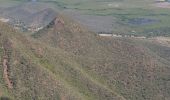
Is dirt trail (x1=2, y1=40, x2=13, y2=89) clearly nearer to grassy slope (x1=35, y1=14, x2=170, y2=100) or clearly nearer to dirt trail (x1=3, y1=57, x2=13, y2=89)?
dirt trail (x1=3, y1=57, x2=13, y2=89)

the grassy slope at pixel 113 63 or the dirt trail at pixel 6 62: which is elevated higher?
the dirt trail at pixel 6 62

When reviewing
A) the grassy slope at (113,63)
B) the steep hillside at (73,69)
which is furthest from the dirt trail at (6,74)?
the grassy slope at (113,63)

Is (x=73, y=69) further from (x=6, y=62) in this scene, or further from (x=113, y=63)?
(x=6, y=62)

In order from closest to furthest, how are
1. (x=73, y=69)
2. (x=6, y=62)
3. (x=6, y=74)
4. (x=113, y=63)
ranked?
(x=6, y=74), (x=6, y=62), (x=73, y=69), (x=113, y=63)

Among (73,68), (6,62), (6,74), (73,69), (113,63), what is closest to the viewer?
(6,74)

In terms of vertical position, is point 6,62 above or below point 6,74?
above

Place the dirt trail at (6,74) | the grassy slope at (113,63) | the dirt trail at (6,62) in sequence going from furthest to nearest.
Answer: the grassy slope at (113,63)
the dirt trail at (6,62)
the dirt trail at (6,74)

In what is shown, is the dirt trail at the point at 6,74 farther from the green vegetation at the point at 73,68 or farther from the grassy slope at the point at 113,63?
the grassy slope at the point at 113,63

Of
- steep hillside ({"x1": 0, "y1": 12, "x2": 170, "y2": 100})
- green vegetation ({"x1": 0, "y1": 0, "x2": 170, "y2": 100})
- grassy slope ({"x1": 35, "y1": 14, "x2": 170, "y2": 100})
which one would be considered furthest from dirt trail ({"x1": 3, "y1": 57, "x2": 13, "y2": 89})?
grassy slope ({"x1": 35, "y1": 14, "x2": 170, "y2": 100})

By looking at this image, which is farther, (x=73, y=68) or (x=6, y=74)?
(x=73, y=68)

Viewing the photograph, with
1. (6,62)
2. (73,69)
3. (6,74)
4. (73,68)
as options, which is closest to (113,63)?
(73,68)
